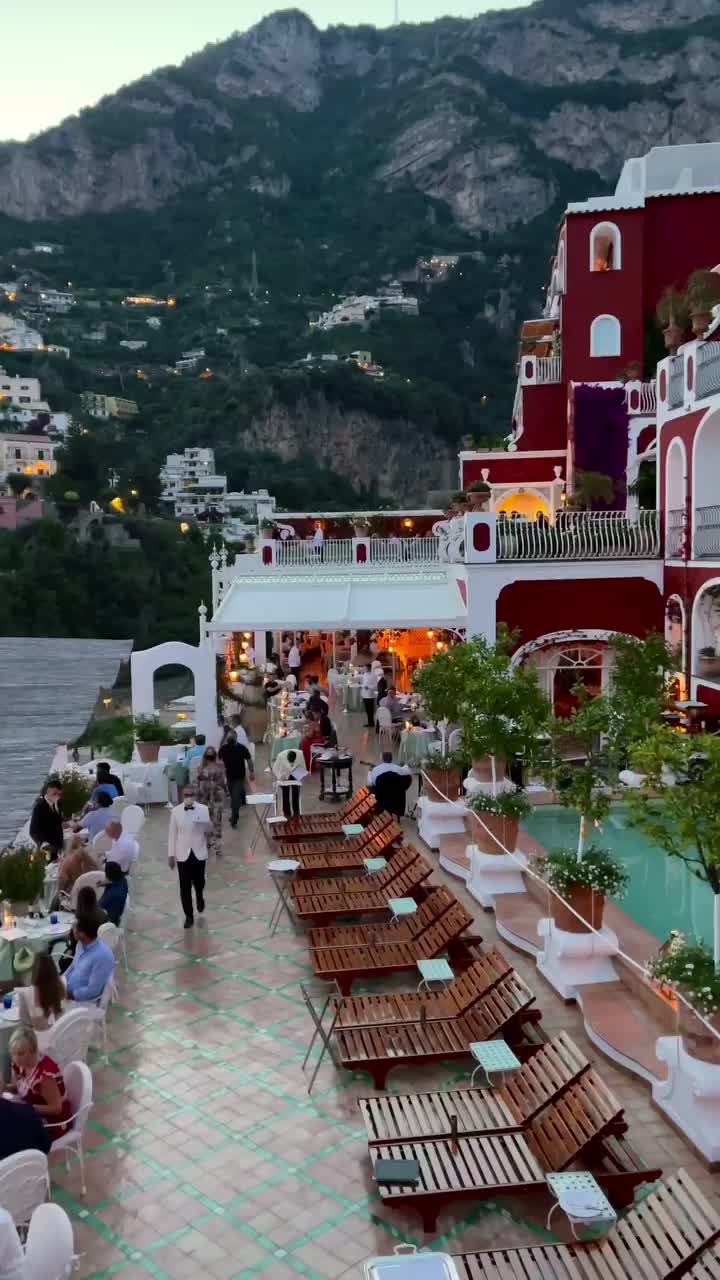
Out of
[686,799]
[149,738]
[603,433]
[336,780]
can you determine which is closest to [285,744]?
[336,780]

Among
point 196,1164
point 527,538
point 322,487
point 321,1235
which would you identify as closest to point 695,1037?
point 321,1235

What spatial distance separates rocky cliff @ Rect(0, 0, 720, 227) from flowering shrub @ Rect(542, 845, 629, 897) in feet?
341

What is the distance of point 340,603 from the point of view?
57.2ft

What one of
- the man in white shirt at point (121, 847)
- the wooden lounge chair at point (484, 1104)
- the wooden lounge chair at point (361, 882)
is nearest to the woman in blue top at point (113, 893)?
the man in white shirt at point (121, 847)

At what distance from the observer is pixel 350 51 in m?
148

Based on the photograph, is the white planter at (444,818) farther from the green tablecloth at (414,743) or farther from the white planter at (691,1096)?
the white planter at (691,1096)

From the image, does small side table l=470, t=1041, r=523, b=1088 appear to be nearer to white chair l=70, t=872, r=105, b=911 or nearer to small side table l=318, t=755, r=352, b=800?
white chair l=70, t=872, r=105, b=911

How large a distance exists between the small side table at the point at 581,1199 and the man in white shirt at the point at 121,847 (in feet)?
15.9

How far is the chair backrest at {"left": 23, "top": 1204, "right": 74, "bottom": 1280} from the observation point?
3.79 meters

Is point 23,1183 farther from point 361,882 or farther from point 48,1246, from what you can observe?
point 361,882

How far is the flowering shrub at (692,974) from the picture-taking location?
515cm

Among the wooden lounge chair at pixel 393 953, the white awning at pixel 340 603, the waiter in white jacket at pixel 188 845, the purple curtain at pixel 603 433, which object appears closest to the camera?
the wooden lounge chair at pixel 393 953

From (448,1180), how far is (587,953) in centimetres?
288

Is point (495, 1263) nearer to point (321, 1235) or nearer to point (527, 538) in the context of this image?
point (321, 1235)
